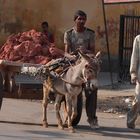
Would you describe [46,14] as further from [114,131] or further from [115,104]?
[114,131]

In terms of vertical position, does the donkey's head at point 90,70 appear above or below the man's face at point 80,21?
below

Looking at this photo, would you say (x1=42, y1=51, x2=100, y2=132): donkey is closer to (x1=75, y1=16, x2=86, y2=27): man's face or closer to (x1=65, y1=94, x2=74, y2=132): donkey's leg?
(x1=65, y1=94, x2=74, y2=132): donkey's leg

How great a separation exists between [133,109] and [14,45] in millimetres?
2457

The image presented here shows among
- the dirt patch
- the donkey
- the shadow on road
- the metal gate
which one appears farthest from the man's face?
the metal gate

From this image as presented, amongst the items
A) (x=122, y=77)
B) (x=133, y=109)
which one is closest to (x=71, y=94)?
(x=133, y=109)

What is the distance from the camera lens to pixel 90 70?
9742mm

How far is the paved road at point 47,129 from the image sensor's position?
32.8 feet

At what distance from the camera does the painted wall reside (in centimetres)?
2173

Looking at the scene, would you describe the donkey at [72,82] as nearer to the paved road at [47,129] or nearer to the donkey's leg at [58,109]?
the donkey's leg at [58,109]

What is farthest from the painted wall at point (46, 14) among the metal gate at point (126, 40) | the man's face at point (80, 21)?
the man's face at point (80, 21)

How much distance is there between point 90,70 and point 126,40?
35.4 ft

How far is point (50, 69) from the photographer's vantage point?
10477 mm

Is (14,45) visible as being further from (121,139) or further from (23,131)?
(121,139)

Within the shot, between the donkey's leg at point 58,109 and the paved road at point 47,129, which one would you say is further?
the donkey's leg at point 58,109
